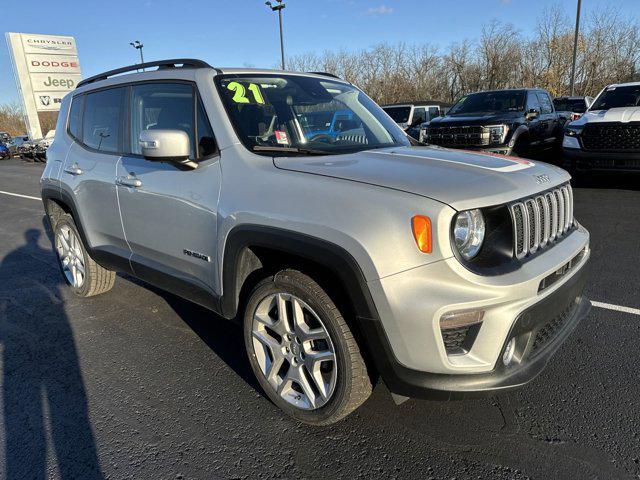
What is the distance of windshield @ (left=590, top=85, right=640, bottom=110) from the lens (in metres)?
8.79

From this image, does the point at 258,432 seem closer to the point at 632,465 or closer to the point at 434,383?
the point at 434,383

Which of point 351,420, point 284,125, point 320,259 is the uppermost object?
point 284,125

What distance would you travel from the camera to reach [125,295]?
4.50m

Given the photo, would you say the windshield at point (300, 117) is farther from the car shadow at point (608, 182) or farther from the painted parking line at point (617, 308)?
the car shadow at point (608, 182)

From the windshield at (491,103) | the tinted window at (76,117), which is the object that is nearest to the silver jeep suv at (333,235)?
the tinted window at (76,117)

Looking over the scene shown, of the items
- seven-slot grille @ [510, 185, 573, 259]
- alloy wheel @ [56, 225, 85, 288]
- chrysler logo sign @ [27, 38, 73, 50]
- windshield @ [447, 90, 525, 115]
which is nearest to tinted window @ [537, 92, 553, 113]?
windshield @ [447, 90, 525, 115]

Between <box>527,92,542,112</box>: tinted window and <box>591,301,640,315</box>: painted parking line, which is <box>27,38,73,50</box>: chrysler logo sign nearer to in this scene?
<box>527,92,542,112</box>: tinted window

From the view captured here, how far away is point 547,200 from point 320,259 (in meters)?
1.23

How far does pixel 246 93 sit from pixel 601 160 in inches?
300

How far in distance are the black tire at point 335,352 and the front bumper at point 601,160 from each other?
7788 mm

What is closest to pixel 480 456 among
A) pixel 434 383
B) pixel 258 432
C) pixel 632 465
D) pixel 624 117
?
pixel 434 383

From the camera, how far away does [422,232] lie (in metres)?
1.93

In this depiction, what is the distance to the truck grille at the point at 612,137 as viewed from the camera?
25.8 ft

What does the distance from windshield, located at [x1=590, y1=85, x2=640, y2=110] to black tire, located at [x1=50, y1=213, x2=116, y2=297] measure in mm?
9257
